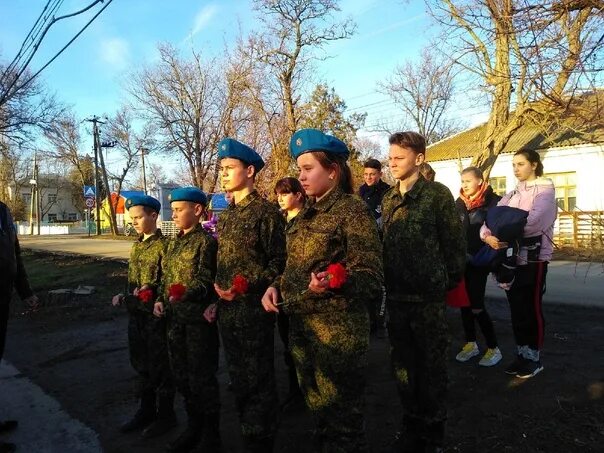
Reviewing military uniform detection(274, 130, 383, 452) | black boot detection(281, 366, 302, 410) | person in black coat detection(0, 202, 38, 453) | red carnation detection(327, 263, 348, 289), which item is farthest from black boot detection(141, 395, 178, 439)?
red carnation detection(327, 263, 348, 289)

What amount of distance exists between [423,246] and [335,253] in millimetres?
806

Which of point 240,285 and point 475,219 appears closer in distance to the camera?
point 240,285

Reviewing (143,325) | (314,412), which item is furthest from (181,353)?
(314,412)

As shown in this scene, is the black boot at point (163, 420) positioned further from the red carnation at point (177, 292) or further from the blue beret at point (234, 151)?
the blue beret at point (234, 151)

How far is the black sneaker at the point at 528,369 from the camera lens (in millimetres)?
4418

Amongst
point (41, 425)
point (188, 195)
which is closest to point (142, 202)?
point (188, 195)

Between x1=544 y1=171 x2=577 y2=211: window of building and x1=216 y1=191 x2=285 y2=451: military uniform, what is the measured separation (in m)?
23.2

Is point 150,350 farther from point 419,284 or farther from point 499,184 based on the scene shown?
point 499,184

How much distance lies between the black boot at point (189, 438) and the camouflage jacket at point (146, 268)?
0.89 metres

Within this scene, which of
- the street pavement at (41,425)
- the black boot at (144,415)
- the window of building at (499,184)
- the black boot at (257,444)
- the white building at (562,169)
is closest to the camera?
the black boot at (257,444)

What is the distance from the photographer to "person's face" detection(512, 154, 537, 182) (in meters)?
4.48

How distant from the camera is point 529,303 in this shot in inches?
175

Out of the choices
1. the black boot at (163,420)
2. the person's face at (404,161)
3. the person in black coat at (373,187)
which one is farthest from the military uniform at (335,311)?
the person in black coat at (373,187)

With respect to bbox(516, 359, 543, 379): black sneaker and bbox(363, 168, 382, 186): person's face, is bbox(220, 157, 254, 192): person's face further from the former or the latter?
bbox(516, 359, 543, 379): black sneaker
